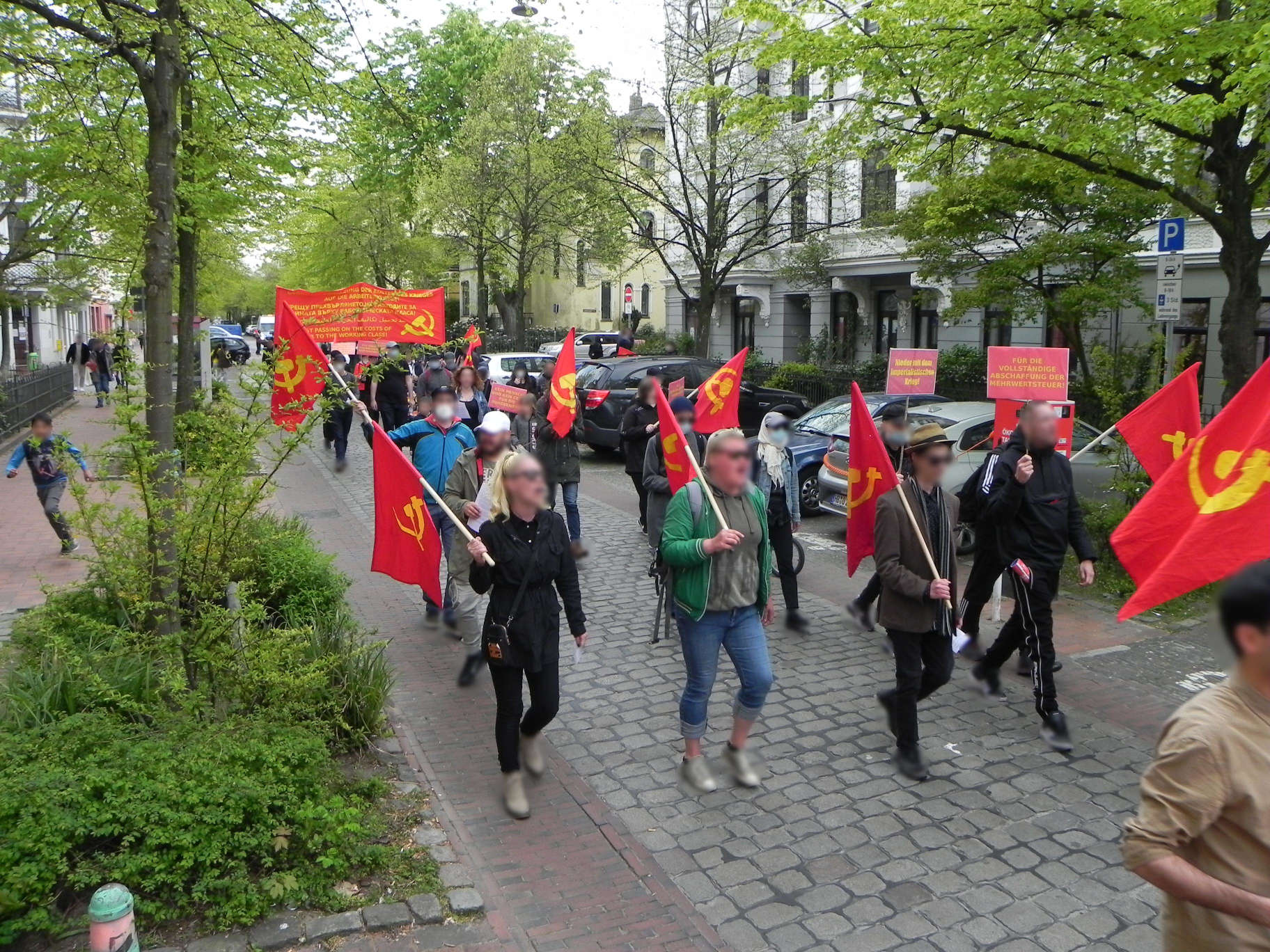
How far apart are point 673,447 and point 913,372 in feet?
13.1

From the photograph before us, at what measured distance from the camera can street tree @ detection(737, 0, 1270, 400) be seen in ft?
33.2

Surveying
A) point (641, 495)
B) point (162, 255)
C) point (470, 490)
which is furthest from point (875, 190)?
point (162, 255)

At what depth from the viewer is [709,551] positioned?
5.06 metres

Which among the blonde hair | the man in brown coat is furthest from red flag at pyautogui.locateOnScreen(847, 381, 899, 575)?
the blonde hair

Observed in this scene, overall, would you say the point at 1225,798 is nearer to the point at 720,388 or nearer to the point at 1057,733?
the point at 1057,733

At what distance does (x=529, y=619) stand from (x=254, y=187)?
11.1 meters

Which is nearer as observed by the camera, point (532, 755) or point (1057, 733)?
point (532, 755)

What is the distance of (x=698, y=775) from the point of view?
5.62 metres

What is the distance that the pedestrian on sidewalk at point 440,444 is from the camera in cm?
819

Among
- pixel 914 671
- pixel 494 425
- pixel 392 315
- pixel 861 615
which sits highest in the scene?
pixel 392 315

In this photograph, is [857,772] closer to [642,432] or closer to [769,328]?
[642,432]

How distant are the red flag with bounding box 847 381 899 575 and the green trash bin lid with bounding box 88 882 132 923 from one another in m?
4.24

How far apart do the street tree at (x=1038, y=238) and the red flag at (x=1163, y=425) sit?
8880 millimetres

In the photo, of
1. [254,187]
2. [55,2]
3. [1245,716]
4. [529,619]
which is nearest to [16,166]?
[254,187]
